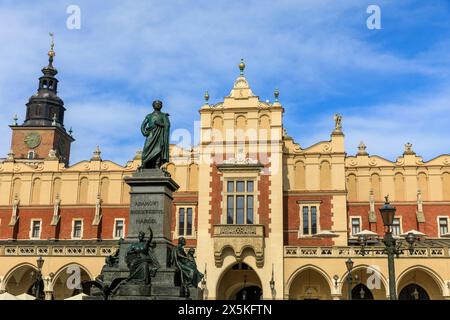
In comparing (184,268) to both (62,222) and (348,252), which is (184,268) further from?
(62,222)

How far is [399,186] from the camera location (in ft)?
133

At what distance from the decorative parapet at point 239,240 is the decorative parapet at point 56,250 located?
679 cm

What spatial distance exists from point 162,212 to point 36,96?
198ft

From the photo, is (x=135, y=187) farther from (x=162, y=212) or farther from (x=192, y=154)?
(x=192, y=154)

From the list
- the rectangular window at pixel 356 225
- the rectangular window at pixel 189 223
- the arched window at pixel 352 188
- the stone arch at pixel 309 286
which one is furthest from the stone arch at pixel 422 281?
the rectangular window at pixel 189 223

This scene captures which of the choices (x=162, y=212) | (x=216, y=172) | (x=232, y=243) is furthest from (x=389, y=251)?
(x=216, y=172)

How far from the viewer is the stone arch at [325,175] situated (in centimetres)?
3856

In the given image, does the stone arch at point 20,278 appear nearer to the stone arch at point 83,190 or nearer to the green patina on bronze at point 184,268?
the stone arch at point 83,190

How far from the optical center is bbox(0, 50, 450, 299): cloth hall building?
34.8 meters

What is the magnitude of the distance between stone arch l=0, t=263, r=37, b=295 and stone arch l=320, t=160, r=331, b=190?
2031 cm

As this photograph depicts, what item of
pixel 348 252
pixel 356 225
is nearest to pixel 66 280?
pixel 348 252

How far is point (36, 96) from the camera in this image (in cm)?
7012

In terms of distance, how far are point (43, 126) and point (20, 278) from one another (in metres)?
33.5

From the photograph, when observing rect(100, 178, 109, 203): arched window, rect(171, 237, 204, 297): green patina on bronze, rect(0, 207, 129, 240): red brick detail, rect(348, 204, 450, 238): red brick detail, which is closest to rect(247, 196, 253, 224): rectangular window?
rect(348, 204, 450, 238): red brick detail
